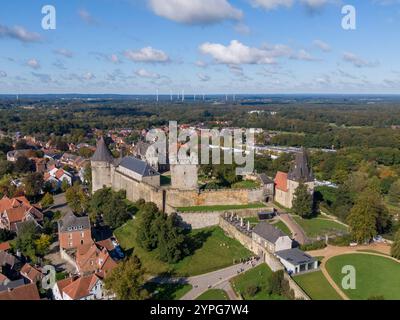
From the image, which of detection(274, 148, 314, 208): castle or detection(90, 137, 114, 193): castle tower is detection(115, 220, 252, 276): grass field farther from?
detection(90, 137, 114, 193): castle tower

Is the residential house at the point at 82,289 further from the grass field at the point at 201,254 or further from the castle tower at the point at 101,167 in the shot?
the castle tower at the point at 101,167

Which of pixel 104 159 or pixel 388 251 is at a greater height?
pixel 104 159

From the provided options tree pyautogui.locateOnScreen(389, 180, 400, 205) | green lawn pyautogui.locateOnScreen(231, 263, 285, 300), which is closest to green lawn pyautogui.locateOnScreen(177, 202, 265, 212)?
green lawn pyautogui.locateOnScreen(231, 263, 285, 300)

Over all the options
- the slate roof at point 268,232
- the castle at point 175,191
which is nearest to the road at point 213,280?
the slate roof at point 268,232

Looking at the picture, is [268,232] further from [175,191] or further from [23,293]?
[23,293]
